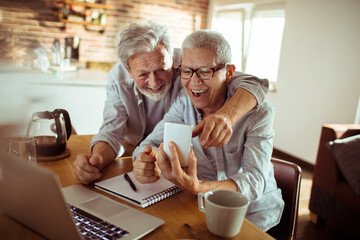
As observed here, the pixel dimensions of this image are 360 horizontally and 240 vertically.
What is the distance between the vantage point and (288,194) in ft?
4.09

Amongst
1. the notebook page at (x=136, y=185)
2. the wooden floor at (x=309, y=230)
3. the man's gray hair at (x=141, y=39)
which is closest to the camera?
the notebook page at (x=136, y=185)

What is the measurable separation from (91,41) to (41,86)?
5.32 meters

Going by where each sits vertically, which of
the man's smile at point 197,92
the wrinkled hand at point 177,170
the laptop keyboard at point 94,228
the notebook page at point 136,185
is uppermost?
the man's smile at point 197,92

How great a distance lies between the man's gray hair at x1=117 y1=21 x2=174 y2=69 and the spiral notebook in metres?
0.66

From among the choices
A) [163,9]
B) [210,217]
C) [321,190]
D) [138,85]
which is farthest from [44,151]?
[163,9]

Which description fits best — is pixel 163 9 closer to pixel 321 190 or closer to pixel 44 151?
pixel 321 190

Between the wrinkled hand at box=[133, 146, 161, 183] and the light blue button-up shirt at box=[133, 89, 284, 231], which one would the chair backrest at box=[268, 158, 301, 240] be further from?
the wrinkled hand at box=[133, 146, 161, 183]

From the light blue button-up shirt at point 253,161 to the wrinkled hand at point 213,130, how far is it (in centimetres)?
21

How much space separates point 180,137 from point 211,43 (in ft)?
1.68

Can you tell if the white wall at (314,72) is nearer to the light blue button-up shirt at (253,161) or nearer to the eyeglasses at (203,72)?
the light blue button-up shirt at (253,161)

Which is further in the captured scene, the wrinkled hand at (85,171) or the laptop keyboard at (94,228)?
the wrinkled hand at (85,171)

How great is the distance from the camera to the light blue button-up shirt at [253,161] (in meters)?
1.09

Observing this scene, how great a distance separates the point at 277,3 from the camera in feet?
14.5

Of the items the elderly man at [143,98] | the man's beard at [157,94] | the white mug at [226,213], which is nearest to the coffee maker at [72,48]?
the elderly man at [143,98]
